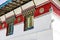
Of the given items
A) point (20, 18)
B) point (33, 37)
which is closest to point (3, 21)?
point (20, 18)

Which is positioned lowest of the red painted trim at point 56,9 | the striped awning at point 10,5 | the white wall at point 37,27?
the white wall at point 37,27

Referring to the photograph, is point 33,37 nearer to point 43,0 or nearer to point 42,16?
point 42,16

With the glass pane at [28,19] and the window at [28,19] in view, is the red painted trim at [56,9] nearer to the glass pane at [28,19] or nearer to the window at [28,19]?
the window at [28,19]

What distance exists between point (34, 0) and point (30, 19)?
1.26m

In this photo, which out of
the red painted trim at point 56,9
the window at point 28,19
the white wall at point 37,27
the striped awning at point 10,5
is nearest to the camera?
the white wall at point 37,27

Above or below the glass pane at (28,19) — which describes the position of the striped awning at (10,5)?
above

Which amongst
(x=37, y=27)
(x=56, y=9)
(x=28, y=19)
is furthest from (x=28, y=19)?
(x=56, y=9)

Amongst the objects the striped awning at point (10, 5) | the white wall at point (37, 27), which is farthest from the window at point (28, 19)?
the striped awning at point (10, 5)

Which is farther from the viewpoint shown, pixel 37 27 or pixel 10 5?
pixel 10 5

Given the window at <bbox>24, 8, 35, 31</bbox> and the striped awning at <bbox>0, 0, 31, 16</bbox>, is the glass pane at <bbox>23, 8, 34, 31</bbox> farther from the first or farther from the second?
the striped awning at <bbox>0, 0, 31, 16</bbox>

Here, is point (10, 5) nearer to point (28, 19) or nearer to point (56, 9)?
point (28, 19)

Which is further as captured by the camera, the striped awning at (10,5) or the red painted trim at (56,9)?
the striped awning at (10,5)

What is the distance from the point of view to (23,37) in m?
9.93

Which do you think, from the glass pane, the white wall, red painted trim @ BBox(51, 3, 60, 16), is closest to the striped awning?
the glass pane
